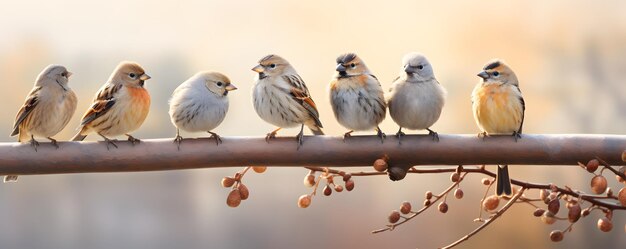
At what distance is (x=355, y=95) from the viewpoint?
1196mm

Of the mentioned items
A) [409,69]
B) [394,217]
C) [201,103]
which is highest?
[409,69]

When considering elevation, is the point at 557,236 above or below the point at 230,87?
below

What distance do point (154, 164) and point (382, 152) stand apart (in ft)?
1.10

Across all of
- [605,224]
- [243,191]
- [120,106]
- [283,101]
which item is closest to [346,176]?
[243,191]

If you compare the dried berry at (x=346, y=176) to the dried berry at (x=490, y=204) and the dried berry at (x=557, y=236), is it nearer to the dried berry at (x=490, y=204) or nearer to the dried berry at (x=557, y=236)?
the dried berry at (x=490, y=204)

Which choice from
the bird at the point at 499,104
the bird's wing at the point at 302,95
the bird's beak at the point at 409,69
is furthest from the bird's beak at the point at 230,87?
the bird at the point at 499,104

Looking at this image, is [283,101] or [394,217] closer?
[394,217]

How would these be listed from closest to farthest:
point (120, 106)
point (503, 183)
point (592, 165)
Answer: point (592, 165) → point (503, 183) → point (120, 106)

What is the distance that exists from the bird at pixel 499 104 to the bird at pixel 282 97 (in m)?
0.31

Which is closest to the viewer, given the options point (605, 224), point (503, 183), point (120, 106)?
point (605, 224)

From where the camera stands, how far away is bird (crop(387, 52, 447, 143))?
1.15 meters

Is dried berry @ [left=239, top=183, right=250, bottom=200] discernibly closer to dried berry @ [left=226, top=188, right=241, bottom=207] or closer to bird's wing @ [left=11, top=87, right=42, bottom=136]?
dried berry @ [left=226, top=188, right=241, bottom=207]

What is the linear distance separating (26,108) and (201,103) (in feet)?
1.17

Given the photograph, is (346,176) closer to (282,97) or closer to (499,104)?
(282,97)
